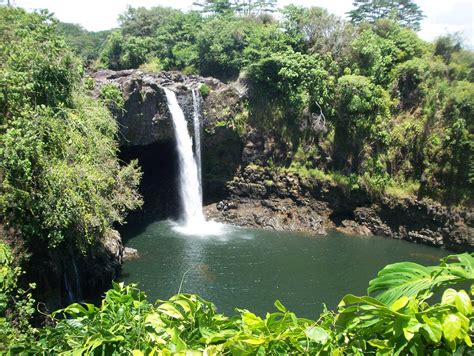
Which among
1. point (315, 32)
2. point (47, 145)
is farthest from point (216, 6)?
point (47, 145)

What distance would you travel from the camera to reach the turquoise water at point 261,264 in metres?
14.7

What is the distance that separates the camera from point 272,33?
2519 centimetres

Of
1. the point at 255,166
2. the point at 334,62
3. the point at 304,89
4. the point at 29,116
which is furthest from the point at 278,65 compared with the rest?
the point at 29,116

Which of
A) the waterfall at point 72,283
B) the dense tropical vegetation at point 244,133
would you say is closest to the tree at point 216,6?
the dense tropical vegetation at point 244,133

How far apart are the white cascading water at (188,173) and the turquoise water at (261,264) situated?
1306mm

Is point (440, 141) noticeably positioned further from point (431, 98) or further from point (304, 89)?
point (304, 89)

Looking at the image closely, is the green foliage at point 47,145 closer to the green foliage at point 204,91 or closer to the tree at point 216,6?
the green foliage at point 204,91

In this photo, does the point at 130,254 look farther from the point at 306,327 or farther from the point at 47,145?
the point at 306,327

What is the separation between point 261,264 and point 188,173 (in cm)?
843

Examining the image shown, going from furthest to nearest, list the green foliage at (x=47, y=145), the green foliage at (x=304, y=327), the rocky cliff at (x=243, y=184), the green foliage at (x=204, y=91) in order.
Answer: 1. the green foliage at (x=204, y=91)
2. the rocky cliff at (x=243, y=184)
3. the green foliage at (x=47, y=145)
4. the green foliage at (x=304, y=327)

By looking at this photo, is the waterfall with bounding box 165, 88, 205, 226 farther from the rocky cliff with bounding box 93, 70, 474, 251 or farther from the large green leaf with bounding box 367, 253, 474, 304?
the large green leaf with bounding box 367, 253, 474, 304

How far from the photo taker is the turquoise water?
14656mm

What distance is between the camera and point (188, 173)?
24.2 m

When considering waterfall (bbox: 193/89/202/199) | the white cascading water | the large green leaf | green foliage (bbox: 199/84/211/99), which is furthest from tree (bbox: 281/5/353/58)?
the large green leaf
